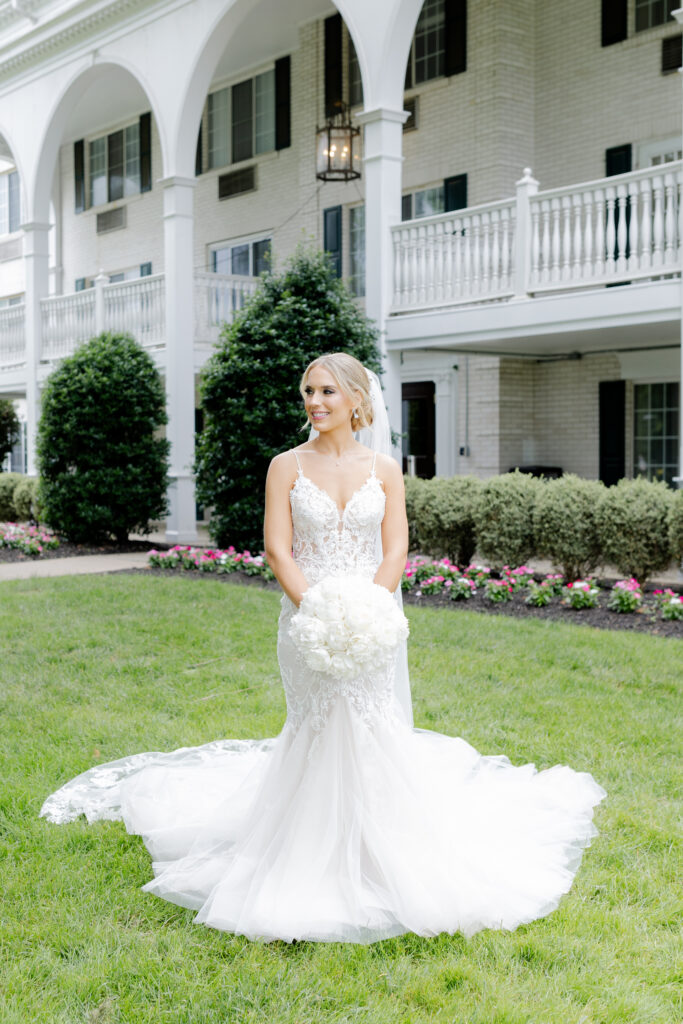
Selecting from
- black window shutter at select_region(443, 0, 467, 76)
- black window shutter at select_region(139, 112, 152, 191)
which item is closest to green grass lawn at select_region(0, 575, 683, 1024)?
black window shutter at select_region(443, 0, 467, 76)

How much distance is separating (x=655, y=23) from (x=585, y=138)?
1650 mm

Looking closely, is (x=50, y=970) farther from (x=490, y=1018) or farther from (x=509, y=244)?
(x=509, y=244)

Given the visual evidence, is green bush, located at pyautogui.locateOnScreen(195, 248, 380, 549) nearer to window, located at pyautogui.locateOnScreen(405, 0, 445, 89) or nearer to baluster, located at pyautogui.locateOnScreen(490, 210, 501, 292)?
baluster, located at pyautogui.locateOnScreen(490, 210, 501, 292)

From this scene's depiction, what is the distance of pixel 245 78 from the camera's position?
1834 cm

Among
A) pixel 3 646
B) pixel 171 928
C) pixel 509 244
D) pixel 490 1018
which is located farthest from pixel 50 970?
pixel 509 244

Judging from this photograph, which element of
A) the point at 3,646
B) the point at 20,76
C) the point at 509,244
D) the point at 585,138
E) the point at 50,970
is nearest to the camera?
the point at 50,970

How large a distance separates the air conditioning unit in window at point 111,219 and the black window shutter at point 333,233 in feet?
19.9

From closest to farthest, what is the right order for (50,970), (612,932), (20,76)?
(50,970) < (612,932) < (20,76)

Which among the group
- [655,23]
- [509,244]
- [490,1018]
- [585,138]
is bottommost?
[490,1018]

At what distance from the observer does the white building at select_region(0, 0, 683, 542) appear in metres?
11.4

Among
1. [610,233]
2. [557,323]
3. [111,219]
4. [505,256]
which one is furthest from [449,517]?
[111,219]

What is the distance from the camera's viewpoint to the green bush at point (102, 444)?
13852 mm

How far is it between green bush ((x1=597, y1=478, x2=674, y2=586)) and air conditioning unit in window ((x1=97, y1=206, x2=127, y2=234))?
1517 centimetres

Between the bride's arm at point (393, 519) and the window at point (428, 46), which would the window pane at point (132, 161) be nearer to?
the window at point (428, 46)
